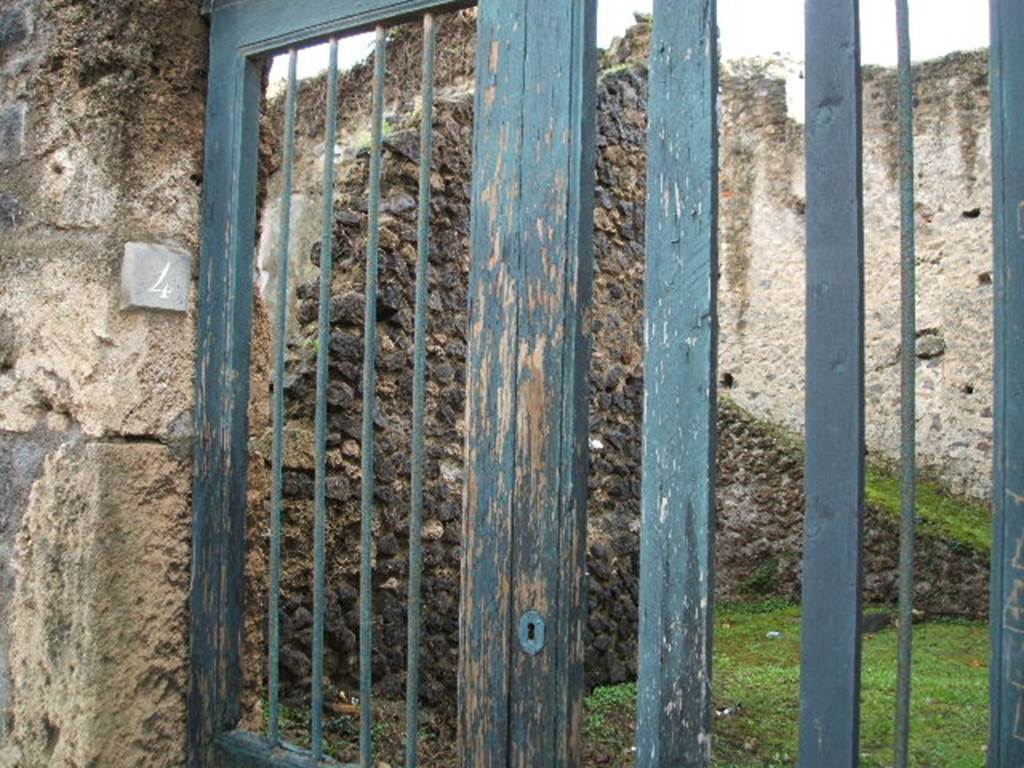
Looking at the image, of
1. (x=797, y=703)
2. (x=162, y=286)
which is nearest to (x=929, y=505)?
(x=797, y=703)

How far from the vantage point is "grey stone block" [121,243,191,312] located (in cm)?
203

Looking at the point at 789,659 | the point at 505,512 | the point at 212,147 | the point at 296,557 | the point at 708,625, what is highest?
the point at 212,147

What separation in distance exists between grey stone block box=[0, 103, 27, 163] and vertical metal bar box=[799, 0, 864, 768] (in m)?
1.61

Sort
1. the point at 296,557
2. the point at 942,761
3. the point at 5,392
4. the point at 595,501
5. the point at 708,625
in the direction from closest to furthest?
the point at 708,625 < the point at 5,392 < the point at 942,761 < the point at 296,557 < the point at 595,501

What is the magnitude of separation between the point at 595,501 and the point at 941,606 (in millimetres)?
3132

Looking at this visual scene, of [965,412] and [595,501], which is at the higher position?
[965,412]

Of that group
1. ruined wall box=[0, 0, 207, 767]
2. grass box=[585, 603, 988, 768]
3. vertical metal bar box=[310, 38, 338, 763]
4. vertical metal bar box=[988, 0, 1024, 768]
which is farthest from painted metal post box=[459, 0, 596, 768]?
grass box=[585, 603, 988, 768]

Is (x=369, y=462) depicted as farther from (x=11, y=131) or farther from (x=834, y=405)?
(x=11, y=131)

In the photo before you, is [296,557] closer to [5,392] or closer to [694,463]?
[5,392]

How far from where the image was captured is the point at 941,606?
24.8 ft

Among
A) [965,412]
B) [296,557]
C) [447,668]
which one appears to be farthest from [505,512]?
[965,412]

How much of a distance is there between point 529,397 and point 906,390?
1.75ft

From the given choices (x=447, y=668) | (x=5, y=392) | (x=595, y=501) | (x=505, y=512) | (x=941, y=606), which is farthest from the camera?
(x=941, y=606)

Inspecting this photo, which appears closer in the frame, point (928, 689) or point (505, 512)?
point (505, 512)
